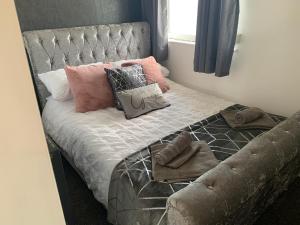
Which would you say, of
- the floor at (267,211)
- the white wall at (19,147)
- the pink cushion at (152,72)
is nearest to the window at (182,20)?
the pink cushion at (152,72)

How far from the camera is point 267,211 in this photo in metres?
1.73

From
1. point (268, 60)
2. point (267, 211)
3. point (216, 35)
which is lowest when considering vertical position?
point (267, 211)

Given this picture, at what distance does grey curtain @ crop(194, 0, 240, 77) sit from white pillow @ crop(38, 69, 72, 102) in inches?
48.9

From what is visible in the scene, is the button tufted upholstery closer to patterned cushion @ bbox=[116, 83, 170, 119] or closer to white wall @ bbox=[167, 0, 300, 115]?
white wall @ bbox=[167, 0, 300, 115]

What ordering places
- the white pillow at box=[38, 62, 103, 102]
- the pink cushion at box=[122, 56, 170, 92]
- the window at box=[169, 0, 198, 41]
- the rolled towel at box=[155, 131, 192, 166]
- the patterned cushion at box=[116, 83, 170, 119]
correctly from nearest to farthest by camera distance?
the rolled towel at box=[155, 131, 192, 166], the patterned cushion at box=[116, 83, 170, 119], the white pillow at box=[38, 62, 103, 102], the pink cushion at box=[122, 56, 170, 92], the window at box=[169, 0, 198, 41]

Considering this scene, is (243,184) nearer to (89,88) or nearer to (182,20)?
(89,88)

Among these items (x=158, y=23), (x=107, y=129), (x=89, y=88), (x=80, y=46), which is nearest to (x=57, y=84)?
(x=89, y=88)

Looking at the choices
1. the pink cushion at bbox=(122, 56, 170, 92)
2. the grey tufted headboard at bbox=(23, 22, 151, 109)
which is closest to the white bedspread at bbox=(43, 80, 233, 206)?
the pink cushion at bbox=(122, 56, 170, 92)

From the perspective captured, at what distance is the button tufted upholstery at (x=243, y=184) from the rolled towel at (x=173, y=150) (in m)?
0.27

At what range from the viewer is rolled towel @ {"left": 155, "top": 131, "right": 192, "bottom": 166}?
4.65ft

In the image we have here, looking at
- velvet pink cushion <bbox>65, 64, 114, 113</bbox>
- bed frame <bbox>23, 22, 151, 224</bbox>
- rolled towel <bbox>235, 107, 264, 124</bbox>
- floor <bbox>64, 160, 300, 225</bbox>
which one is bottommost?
floor <bbox>64, 160, 300, 225</bbox>

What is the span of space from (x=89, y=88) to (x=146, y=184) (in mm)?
1142

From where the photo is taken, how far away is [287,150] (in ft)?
4.62

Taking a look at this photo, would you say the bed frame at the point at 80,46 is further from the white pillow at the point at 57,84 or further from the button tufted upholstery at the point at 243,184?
the button tufted upholstery at the point at 243,184
